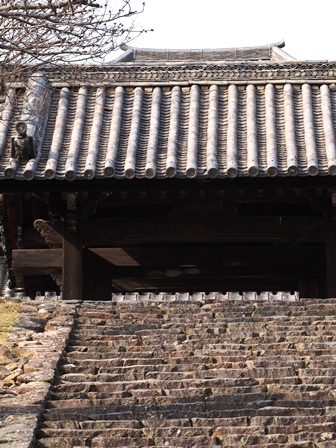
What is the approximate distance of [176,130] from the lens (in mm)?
13375

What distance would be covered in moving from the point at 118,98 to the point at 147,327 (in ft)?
15.7

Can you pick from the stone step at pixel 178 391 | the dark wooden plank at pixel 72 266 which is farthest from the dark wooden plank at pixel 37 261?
the stone step at pixel 178 391

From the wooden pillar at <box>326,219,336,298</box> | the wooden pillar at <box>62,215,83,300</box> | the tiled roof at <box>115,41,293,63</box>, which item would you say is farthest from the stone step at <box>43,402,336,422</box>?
the tiled roof at <box>115,41,293,63</box>

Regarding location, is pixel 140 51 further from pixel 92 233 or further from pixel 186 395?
pixel 186 395

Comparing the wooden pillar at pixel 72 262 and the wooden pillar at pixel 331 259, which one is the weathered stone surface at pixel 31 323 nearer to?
the wooden pillar at pixel 72 262

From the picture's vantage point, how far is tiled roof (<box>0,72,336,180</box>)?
12312 mm

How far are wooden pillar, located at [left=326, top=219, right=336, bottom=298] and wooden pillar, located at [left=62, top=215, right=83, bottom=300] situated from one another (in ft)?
9.56

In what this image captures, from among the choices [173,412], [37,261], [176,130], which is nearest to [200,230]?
[176,130]

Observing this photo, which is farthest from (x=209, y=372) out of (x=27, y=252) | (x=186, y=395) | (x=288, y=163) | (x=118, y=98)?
(x=118, y=98)

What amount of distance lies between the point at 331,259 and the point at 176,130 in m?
2.47

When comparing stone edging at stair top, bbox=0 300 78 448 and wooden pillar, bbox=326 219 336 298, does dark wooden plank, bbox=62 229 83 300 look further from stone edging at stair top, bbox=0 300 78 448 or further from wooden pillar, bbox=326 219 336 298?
wooden pillar, bbox=326 219 336 298

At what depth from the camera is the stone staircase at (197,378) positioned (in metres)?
7.64

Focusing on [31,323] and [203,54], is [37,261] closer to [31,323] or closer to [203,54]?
[31,323]

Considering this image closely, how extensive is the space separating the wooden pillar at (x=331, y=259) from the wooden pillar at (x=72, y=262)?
9.56 ft
